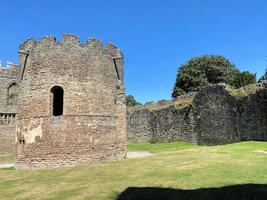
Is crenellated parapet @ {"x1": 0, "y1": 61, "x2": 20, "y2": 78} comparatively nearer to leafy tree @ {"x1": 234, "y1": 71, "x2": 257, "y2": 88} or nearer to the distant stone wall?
the distant stone wall

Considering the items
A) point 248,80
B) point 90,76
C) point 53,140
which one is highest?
point 248,80

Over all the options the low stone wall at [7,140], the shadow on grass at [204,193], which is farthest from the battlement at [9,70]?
the shadow on grass at [204,193]

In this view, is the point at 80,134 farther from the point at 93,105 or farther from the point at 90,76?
the point at 90,76

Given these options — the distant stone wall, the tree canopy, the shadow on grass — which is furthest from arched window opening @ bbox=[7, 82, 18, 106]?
the shadow on grass

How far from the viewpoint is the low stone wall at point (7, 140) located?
1199 inches

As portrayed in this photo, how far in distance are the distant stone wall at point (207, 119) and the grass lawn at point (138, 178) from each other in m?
7.79

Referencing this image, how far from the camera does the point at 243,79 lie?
48844mm

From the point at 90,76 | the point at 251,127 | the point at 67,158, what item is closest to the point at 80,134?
the point at 67,158

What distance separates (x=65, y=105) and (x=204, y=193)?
9782 mm

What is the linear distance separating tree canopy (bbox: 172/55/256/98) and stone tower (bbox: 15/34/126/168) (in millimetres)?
32146

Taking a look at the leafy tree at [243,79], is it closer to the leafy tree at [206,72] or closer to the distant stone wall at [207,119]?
the leafy tree at [206,72]

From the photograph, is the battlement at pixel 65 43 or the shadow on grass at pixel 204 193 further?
the battlement at pixel 65 43

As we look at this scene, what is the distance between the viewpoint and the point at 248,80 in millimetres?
48812

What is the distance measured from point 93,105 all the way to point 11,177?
518 centimetres
